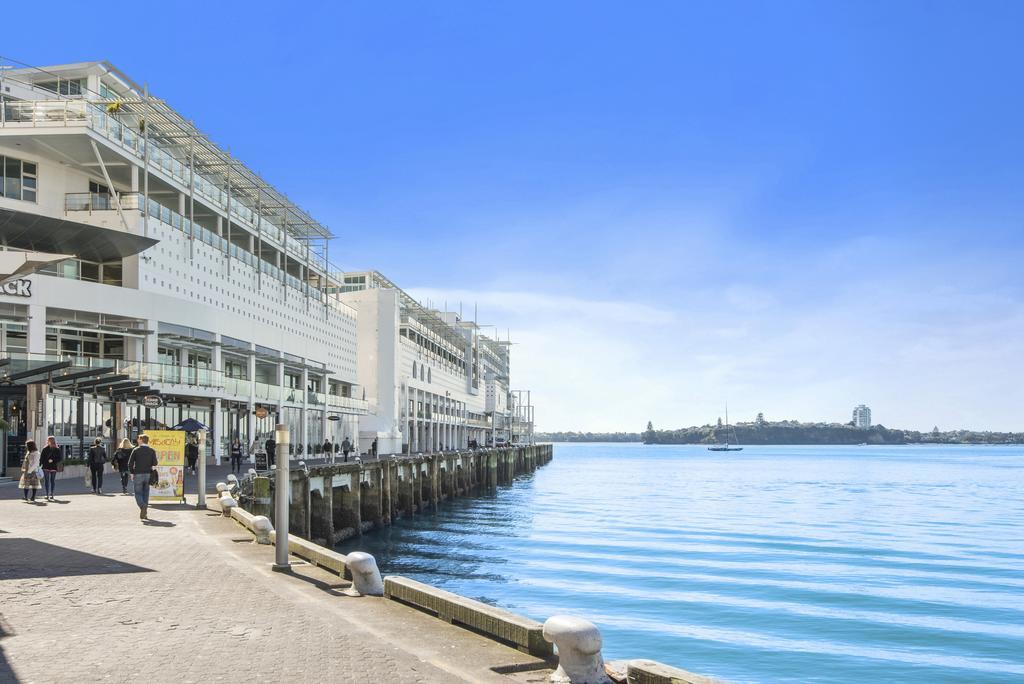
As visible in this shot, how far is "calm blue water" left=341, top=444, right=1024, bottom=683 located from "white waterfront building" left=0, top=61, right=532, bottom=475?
15653mm

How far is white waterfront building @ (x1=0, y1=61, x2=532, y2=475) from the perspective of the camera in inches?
1764

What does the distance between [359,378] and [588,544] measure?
5968 cm

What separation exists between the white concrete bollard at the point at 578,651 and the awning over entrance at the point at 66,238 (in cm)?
4662

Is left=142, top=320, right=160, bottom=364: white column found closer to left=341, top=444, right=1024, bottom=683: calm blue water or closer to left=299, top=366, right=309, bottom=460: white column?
left=341, top=444, right=1024, bottom=683: calm blue water

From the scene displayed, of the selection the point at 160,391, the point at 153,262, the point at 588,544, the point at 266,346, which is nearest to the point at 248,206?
the point at 266,346

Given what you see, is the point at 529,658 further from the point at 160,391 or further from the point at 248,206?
the point at 248,206

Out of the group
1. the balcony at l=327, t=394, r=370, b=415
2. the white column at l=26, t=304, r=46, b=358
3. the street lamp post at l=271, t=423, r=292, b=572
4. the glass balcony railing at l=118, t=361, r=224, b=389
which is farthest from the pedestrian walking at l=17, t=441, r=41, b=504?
the balcony at l=327, t=394, r=370, b=415

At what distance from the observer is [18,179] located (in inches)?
1891

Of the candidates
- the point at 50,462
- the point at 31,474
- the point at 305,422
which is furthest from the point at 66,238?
the point at 31,474

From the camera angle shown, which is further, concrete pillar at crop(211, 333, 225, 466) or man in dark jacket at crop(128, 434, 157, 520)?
concrete pillar at crop(211, 333, 225, 466)

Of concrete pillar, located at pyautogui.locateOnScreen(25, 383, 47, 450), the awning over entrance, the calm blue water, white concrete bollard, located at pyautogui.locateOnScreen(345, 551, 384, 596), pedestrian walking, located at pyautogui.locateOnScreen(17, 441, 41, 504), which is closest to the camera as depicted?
white concrete bollard, located at pyautogui.locateOnScreen(345, 551, 384, 596)

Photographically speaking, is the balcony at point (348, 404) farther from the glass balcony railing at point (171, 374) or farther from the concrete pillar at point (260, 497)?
the concrete pillar at point (260, 497)

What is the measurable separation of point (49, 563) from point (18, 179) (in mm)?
40718

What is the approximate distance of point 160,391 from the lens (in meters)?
48.7
